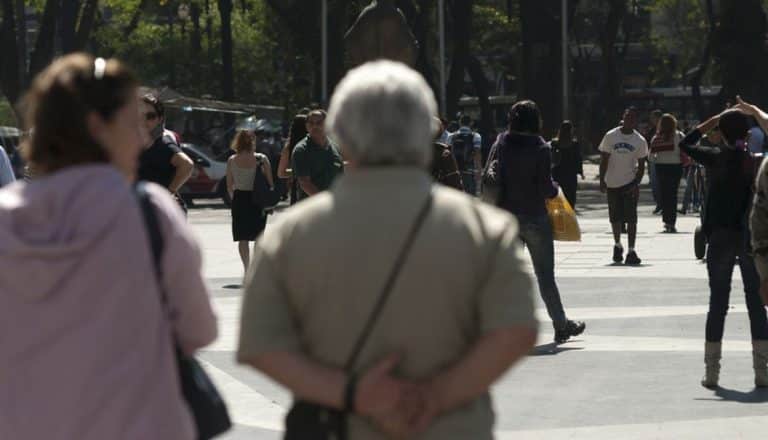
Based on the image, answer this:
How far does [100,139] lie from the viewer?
4086 mm

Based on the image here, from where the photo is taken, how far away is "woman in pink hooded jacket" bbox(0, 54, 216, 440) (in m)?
4.01

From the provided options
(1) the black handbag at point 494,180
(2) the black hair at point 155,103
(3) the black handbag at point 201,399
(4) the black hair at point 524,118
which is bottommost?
(1) the black handbag at point 494,180

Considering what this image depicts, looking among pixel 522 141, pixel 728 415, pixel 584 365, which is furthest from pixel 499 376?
pixel 522 141

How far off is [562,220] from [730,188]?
516cm

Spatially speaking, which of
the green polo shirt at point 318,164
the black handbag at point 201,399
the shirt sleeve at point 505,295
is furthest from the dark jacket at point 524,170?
the shirt sleeve at point 505,295

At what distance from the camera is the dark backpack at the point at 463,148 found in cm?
3250

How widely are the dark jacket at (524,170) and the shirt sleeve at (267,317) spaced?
8.79 metres

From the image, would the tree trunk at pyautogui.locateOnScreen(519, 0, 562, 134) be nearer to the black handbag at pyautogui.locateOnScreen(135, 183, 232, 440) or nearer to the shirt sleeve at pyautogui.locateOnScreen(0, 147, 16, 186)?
the shirt sleeve at pyautogui.locateOnScreen(0, 147, 16, 186)

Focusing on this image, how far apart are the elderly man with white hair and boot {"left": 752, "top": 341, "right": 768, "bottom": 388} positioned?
22.4ft

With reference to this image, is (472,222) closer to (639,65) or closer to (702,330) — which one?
(702,330)

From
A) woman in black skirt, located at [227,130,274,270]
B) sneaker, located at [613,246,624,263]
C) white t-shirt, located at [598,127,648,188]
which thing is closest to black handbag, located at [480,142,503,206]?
woman in black skirt, located at [227,130,274,270]

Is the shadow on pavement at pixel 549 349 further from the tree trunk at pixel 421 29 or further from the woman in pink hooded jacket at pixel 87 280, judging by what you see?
the tree trunk at pixel 421 29

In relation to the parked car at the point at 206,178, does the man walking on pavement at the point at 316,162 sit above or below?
above

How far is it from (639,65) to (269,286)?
130 metres
